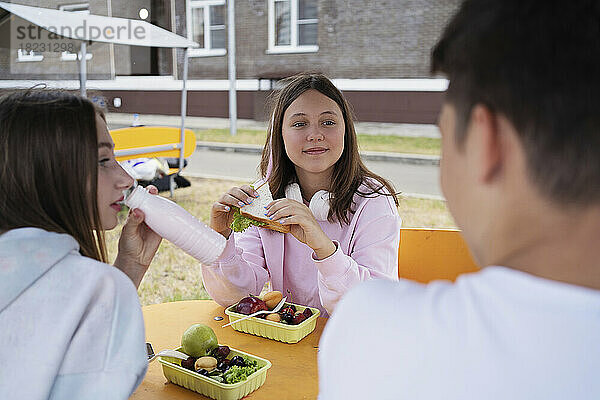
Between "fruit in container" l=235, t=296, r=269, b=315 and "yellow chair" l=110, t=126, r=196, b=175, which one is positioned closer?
"fruit in container" l=235, t=296, r=269, b=315

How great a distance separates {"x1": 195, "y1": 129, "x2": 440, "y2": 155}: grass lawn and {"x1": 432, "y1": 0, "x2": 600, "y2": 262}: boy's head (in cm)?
1072

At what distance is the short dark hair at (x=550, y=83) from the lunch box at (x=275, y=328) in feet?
4.20

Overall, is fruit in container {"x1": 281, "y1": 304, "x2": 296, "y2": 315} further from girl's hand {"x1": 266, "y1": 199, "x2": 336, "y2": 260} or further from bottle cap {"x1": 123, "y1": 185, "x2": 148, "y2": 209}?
bottle cap {"x1": 123, "y1": 185, "x2": 148, "y2": 209}

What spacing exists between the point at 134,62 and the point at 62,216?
18.3 m

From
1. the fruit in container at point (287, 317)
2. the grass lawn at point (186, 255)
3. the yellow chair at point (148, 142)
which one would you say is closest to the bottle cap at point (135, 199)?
the fruit in container at point (287, 317)

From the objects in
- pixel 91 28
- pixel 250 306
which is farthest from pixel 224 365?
pixel 91 28

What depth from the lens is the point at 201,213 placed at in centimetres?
707

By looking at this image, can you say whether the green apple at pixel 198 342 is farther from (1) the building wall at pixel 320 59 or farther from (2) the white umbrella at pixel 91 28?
(1) the building wall at pixel 320 59

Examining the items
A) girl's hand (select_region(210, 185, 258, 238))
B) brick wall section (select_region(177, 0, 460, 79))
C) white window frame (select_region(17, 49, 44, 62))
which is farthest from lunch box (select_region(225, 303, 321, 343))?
brick wall section (select_region(177, 0, 460, 79))

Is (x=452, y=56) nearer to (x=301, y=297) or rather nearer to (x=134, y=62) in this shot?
(x=301, y=297)

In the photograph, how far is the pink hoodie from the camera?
6.67ft

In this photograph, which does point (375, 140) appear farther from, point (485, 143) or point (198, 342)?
point (485, 143)

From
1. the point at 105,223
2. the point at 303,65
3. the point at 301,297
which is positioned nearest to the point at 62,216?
the point at 105,223

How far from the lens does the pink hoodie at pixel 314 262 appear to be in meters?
2.03
